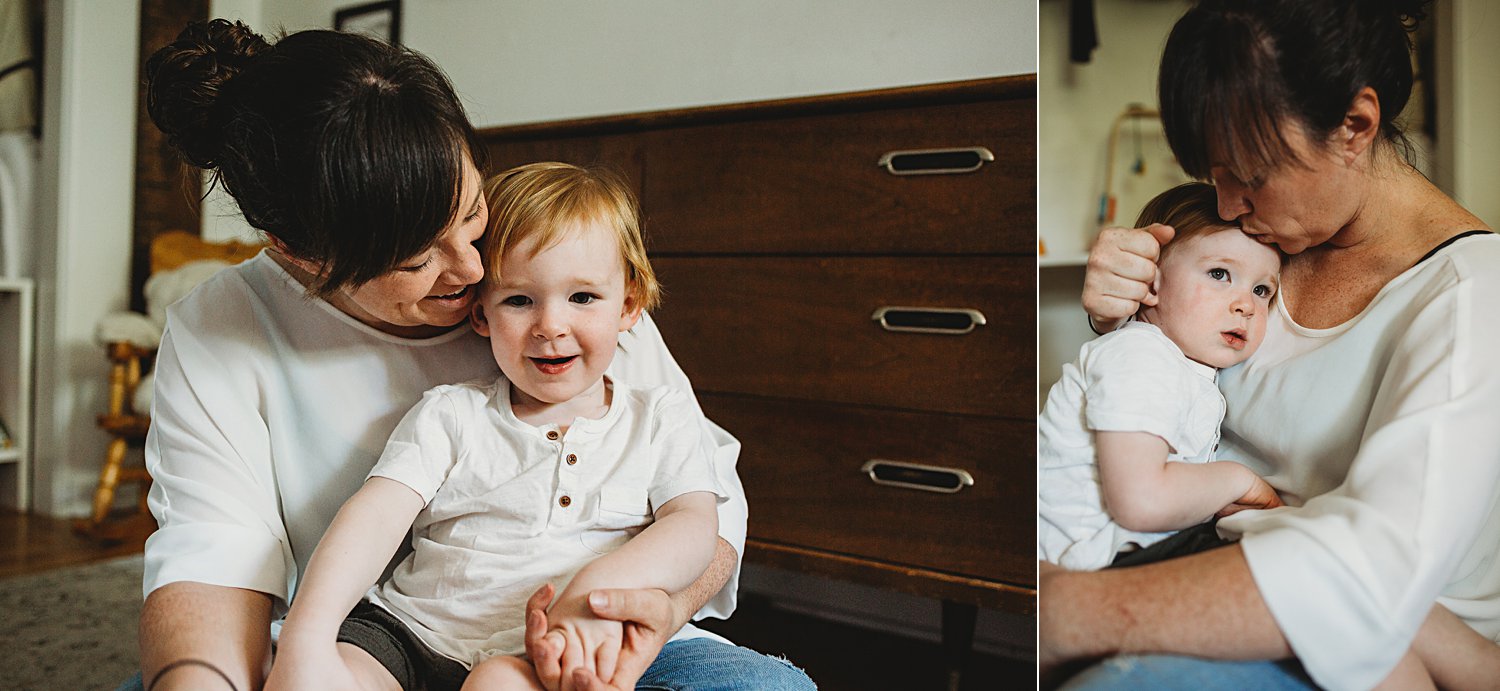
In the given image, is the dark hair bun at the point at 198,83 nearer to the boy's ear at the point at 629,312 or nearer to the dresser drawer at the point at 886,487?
the boy's ear at the point at 629,312

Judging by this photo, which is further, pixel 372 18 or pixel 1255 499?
pixel 372 18

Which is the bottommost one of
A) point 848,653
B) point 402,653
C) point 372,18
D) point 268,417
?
point 848,653

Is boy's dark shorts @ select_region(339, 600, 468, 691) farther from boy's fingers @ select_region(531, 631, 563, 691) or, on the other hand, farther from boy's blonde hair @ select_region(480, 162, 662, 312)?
boy's blonde hair @ select_region(480, 162, 662, 312)

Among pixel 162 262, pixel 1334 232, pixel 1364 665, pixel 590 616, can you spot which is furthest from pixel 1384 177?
pixel 162 262

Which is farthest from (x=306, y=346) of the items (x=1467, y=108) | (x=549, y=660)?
(x=1467, y=108)

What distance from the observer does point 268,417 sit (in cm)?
53

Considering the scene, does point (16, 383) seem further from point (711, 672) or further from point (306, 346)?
point (711, 672)

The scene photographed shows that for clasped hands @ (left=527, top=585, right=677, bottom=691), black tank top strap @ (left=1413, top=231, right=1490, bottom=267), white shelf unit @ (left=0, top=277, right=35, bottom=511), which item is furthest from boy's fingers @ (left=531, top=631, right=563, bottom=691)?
white shelf unit @ (left=0, top=277, right=35, bottom=511)

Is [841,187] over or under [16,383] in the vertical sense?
over

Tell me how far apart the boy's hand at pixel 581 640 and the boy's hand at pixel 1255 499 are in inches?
10.5

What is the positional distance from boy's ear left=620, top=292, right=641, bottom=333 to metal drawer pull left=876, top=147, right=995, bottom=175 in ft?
1.21

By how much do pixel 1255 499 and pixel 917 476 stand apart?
0.59m

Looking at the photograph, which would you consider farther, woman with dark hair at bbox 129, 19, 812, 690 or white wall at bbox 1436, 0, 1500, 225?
woman with dark hair at bbox 129, 19, 812, 690

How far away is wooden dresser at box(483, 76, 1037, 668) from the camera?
0.76m
